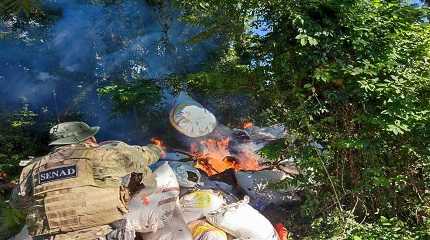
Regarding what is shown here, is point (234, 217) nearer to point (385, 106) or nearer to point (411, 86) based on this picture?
point (385, 106)

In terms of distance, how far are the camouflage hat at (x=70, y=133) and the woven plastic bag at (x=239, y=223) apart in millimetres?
1104

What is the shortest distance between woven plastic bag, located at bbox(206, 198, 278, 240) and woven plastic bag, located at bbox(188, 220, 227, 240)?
59 mm

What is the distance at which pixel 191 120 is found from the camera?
562 cm

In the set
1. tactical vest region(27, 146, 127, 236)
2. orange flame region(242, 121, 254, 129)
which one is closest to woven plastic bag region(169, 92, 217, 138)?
orange flame region(242, 121, 254, 129)

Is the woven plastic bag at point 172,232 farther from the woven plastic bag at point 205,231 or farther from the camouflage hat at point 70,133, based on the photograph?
the camouflage hat at point 70,133

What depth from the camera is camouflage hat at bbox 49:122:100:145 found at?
3.49 metres

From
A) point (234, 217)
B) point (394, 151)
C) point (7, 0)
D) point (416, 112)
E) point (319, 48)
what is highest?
point (7, 0)

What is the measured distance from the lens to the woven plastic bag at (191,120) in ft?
18.4

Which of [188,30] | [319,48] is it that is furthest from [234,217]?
[188,30]

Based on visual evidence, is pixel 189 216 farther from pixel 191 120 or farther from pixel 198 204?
pixel 191 120

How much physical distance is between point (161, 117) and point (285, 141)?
3296 millimetres

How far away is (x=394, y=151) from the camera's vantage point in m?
4.07

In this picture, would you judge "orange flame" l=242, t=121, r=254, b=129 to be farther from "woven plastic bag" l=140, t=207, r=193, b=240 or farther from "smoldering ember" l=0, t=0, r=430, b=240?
"woven plastic bag" l=140, t=207, r=193, b=240

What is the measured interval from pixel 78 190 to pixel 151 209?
526mm
